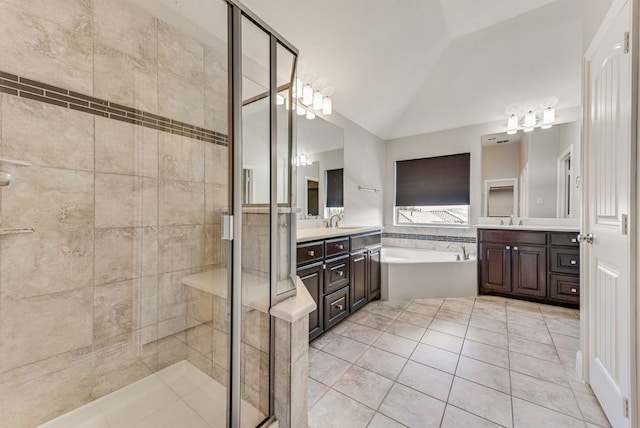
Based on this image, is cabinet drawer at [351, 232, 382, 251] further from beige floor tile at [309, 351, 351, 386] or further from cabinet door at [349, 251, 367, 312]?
beige floor tile at [309, 351, 351, 386]

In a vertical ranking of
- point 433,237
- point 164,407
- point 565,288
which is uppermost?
point 433,237

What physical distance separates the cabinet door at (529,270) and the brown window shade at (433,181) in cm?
94

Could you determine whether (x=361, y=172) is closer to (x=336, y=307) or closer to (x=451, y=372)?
(x=336, y=307)

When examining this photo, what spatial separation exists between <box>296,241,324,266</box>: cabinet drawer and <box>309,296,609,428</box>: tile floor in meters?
0.71

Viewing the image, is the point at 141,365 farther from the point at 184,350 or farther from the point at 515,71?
the point at 515,71

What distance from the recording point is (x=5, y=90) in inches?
40.1

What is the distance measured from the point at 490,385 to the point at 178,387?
1804mm

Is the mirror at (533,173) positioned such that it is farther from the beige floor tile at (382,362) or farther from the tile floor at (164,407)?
the tile floor at (164,407)

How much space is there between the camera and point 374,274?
2945mm

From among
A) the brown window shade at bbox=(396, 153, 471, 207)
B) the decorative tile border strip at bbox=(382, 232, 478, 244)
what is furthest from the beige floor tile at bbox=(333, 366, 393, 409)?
the brown window shade at bbox=(396, 153, 471, 207)

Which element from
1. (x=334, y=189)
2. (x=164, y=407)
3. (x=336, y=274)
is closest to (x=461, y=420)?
(x=336, y=274)

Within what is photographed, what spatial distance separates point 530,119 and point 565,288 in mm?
2007

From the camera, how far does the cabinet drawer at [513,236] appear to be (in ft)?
9.54

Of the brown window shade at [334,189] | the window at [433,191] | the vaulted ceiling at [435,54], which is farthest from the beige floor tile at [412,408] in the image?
Answer: the window at [433,191]
